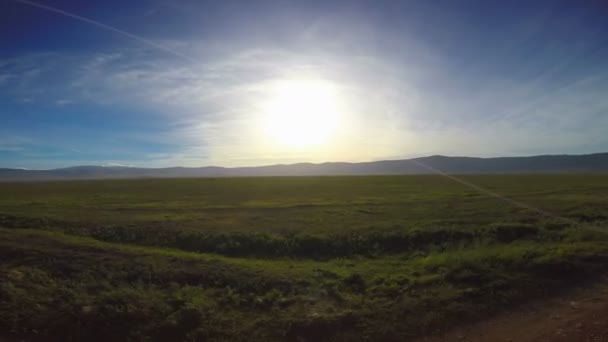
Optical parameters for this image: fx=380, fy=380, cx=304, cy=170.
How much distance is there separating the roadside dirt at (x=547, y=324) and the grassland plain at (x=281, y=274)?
51 cm

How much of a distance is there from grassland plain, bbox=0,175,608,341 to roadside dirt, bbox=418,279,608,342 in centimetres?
51

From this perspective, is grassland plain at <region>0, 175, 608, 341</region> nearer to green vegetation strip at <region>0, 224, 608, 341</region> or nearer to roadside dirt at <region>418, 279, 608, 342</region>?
green vegetation strip at <region>0, 224, 608, 341</region>

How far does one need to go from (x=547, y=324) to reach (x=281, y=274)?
8000mm

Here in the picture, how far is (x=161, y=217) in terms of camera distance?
92.7ft

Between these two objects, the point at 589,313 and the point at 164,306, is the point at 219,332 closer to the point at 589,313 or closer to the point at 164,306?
the point at 164,306

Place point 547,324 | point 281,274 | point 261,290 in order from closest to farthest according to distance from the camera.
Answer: point 547,324 → point 261,290 → point 281,274

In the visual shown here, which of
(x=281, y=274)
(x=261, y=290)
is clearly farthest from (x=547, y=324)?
(x=281, y=274)

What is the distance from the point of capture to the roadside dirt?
823 cm

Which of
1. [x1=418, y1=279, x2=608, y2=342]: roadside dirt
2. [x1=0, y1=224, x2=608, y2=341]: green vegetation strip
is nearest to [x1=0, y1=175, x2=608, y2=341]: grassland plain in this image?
[x1=0, y1=224, x2=608, y2=341]: green vegetation strip

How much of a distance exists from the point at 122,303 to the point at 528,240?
18.0m

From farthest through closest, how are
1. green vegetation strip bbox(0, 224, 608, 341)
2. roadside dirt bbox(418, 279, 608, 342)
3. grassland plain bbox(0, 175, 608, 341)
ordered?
grassland plain bbox(0, 175, 608, 341), green vegetation strip bbox(0, 224, 608, 341), roadside dirt bbox(418, 279, 608, 342)

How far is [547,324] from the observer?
888cm

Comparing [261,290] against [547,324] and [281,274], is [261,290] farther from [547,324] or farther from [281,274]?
[547,324]

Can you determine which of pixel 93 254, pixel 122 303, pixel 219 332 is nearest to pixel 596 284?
pixel 219 332
